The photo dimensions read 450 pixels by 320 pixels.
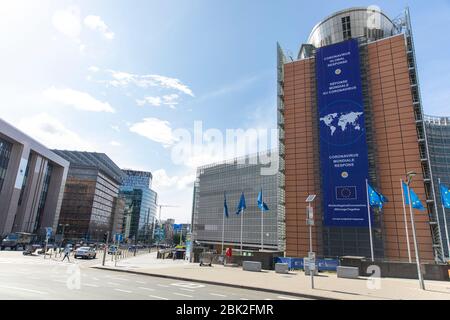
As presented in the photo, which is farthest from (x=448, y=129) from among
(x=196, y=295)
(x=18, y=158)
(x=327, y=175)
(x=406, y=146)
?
(x=18, y=158)

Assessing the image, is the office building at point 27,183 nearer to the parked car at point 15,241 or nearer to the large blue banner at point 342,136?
the parked car at point 15,241

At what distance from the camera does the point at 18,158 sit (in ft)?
244

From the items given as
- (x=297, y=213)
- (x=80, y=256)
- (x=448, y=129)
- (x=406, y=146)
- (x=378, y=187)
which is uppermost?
(x=448, y=129)

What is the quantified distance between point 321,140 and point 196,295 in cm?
3857

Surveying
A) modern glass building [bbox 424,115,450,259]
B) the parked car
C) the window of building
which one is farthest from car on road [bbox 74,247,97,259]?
modern glass building [bbox 424,115,450,259]

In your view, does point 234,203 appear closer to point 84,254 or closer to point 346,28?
point 346,28

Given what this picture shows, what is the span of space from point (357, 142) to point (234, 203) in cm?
7336

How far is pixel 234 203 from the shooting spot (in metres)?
113

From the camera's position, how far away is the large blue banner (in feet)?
139

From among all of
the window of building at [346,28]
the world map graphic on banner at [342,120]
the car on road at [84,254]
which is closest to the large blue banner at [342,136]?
the world map graphic on banner at [342,120]

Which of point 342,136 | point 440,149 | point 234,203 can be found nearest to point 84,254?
point 342,136

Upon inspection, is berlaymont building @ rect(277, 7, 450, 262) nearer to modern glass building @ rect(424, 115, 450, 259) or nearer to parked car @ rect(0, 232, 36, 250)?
modern glass building @ rect(424, 115, 450, 259)

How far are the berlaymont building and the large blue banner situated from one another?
0.46ft
